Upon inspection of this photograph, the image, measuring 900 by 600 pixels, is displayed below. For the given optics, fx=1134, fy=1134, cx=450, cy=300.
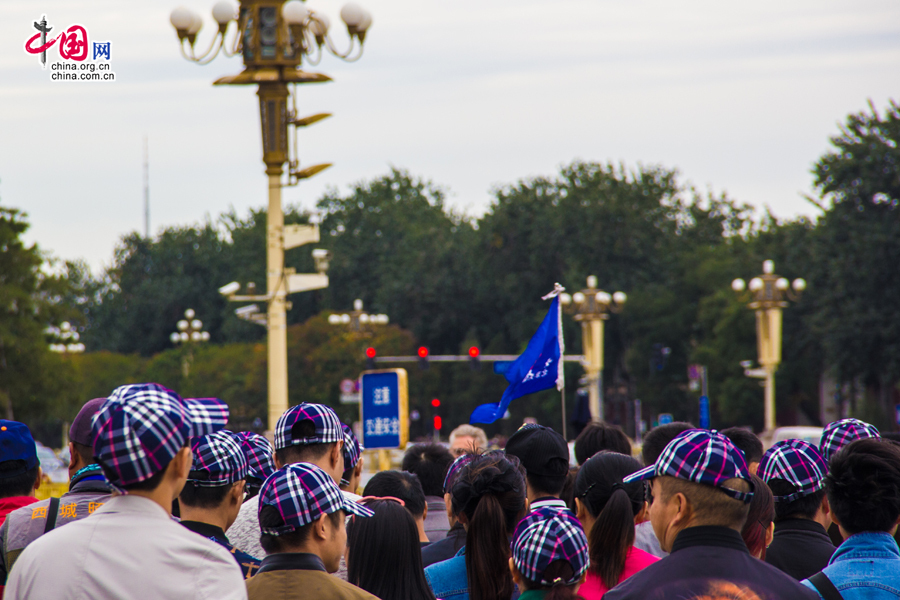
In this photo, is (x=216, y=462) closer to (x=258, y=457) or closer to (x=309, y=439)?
(x=309, y=439)

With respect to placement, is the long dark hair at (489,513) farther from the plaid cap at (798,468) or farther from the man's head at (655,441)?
the man's head at (655,441)

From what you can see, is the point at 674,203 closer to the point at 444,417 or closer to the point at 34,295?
the point at 444,417

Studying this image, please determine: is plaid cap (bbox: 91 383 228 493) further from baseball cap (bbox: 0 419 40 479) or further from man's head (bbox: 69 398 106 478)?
baseball cap (bbox: 0 419 40 479)

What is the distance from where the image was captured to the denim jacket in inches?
161

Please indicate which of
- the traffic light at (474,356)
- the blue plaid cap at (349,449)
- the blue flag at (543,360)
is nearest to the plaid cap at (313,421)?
the blue plaid cap at (349,449)

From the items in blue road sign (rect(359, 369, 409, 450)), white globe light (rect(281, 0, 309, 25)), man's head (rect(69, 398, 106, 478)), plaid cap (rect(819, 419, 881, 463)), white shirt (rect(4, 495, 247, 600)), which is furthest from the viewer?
blue road sign (rect(359, 369, 409, 450))

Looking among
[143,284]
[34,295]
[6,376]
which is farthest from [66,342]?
[143,284]

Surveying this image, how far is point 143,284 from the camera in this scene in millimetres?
93250

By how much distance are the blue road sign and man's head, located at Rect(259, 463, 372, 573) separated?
12.8 meters

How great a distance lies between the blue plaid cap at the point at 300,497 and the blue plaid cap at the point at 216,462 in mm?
502

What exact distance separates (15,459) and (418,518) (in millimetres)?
1896

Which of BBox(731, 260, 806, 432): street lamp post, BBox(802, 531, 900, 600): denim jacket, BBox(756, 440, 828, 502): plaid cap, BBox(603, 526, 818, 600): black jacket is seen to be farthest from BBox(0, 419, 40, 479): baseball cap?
BBox(731, 260, 806, 432): street lamp post

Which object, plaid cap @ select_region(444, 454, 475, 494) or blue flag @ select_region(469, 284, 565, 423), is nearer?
plaid cap @ select_region(444, 454, 475, 494)

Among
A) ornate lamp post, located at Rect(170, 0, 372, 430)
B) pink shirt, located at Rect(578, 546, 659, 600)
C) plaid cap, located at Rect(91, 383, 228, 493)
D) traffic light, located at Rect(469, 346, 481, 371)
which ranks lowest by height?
traffic light, located at Rect(469, 346, 481, 371)
